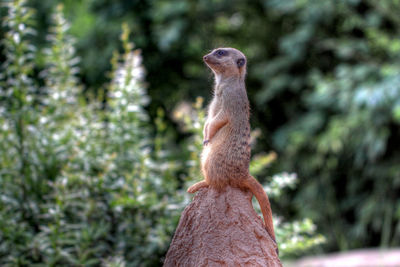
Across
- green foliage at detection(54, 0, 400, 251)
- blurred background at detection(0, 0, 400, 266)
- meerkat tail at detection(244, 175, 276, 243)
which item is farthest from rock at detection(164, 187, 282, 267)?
green foliage at detection(54, 0, 400, 251)

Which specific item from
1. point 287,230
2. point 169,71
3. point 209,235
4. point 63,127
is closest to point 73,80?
point 63,127

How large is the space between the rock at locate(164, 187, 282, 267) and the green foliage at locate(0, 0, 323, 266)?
94 cm

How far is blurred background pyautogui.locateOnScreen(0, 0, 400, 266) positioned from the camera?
399 centimetres

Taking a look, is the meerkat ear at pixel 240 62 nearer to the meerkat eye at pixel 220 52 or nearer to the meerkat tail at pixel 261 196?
the meerkat eye at pixel 220 52

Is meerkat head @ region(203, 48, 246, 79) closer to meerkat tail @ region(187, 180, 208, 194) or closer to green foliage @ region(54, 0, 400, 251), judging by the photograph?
meerkat tail @ region(187, 180, 208, 194)

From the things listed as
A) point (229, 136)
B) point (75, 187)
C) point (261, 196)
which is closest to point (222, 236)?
point (261, 196)

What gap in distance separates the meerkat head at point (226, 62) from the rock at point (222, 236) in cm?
61

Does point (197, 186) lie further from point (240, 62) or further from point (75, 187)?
point (75, 187)

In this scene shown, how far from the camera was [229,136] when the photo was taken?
2.50 metres

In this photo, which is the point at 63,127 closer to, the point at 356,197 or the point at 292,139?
the point at 292,139

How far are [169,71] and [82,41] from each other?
1.54 meters

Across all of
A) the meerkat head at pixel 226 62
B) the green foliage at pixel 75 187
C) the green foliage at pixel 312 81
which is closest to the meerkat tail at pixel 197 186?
the meerkat head at pixel 226 62

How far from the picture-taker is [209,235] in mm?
2438

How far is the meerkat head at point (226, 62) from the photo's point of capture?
259 cm
